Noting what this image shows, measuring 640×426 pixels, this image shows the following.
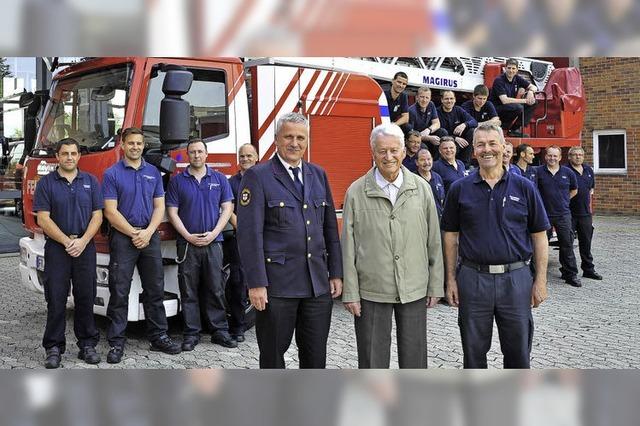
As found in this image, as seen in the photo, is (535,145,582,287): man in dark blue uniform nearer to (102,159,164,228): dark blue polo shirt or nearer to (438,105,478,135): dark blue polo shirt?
(438,105,478,135): dark blue polo shirt

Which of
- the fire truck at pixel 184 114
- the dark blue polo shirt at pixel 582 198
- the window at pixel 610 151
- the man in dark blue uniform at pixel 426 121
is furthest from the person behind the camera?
the window at pixel 610 151

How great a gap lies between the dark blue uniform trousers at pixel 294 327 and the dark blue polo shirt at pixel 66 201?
2.30 m

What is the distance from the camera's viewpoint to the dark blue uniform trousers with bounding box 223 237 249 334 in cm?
583

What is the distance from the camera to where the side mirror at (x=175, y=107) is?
4.91 metres

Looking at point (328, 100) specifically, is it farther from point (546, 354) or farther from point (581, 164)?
point (581, 164)

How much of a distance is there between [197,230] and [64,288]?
1.12 m

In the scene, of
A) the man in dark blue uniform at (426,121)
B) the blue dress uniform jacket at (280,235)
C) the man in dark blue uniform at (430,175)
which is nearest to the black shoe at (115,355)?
the blue dress uniform jacket at (280,235)

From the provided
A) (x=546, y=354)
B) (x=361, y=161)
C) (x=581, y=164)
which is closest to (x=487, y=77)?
(x=581, y=164)

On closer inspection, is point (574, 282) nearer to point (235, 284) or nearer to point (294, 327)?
point (235, 284)

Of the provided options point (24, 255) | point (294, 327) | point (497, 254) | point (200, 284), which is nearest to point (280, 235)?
point (294, 327)

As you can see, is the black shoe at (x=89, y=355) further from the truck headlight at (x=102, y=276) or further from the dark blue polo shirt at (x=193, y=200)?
the dark blue polo shirt at (x=193, y=200)

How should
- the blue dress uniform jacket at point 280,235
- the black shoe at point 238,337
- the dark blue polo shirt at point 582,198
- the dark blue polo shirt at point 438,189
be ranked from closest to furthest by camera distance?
the blue dress uniform jacket at point 280,235 → the black shoe at point 238,337 → the dark blue polo shirt at point 438,189 → the dark blue polo shirt at point 582,198

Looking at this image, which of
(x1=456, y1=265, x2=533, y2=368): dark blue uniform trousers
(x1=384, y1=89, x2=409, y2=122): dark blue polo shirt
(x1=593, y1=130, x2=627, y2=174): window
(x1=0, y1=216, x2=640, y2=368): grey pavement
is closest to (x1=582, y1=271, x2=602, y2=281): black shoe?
(x1=0, y1=216, x2=640, y2=368): grey pavement

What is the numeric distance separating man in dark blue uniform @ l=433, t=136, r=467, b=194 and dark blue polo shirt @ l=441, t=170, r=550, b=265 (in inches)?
145
